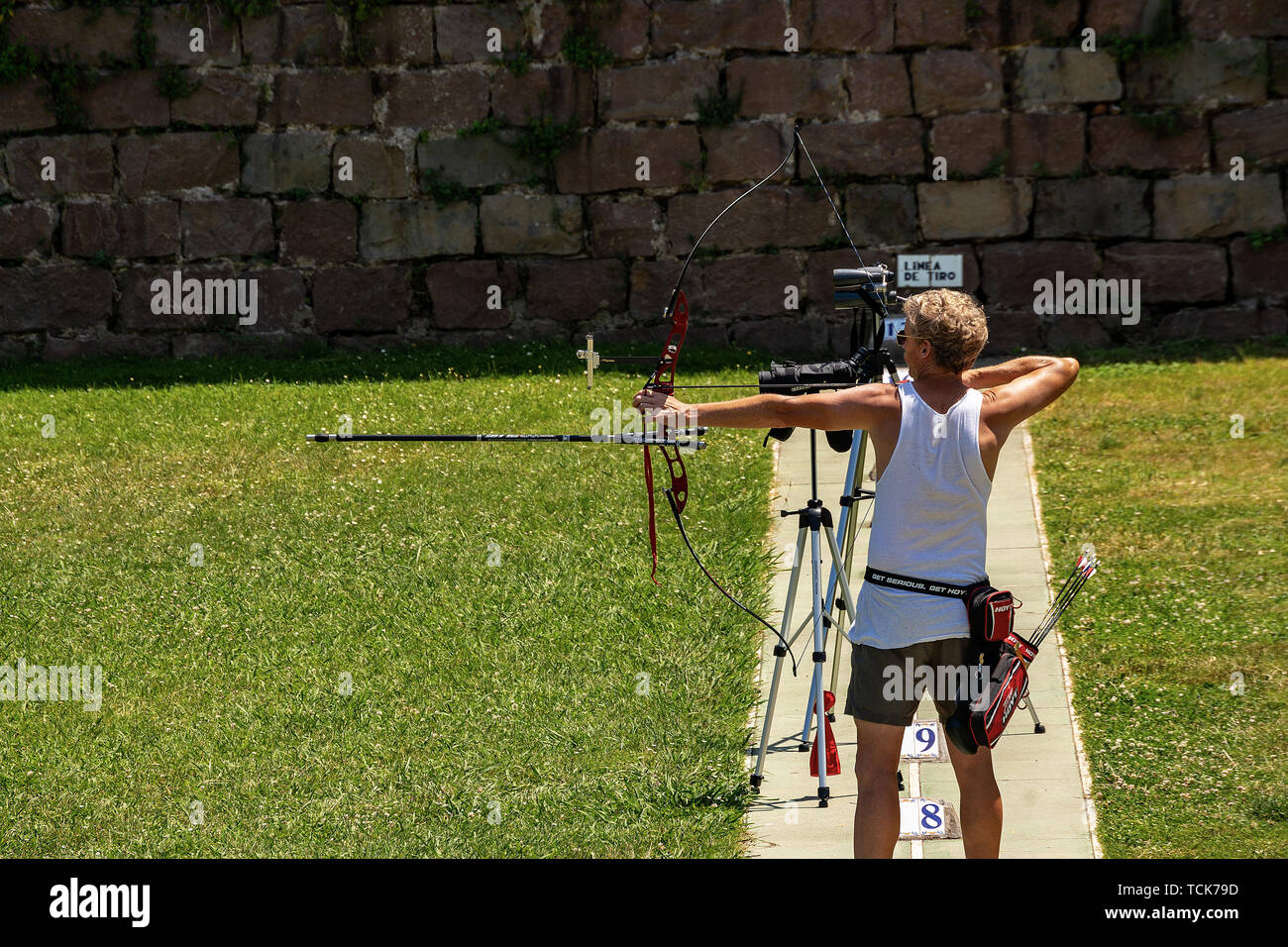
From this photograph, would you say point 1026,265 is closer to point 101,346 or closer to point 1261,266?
point 1261,266

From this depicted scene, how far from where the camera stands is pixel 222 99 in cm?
1353

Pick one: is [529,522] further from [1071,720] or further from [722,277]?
[722,277]

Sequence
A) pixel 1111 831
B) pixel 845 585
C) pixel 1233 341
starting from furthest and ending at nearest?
pixel 1233 341, pixel 845 585, pixel 1111 831

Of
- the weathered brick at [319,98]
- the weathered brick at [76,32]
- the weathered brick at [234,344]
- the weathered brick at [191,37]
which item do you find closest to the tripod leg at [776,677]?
the weathered brick at [234,344]

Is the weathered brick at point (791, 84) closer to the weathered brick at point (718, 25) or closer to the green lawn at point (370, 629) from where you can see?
the weathered brick at point (718, 25)

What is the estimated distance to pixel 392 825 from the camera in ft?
20.0

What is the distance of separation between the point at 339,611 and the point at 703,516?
2360mm

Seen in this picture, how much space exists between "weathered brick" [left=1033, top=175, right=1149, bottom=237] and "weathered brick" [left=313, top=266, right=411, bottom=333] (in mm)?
5728

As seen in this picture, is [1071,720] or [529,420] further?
[529,420]

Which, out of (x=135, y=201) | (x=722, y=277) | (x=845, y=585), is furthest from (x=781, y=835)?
(x=135, y=201)

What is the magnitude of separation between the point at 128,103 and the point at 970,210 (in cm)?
753

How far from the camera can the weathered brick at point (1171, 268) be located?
13266 mm

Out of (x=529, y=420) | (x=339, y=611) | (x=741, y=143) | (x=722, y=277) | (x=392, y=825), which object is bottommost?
(x=392, y=825)

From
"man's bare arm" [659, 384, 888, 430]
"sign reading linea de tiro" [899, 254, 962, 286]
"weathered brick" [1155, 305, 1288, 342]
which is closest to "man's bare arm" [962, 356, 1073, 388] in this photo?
"man's bare arm" [659, 384, 888, 430]
